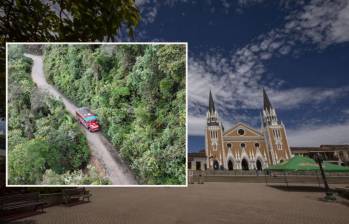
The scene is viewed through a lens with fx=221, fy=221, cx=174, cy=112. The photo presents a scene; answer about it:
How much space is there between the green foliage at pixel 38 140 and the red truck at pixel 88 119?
103 millimetres

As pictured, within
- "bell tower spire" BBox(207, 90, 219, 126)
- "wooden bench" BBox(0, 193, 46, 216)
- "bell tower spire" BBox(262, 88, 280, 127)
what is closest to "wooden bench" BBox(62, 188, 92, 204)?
"wooden bench" BBox(0, 193, 46, 216)

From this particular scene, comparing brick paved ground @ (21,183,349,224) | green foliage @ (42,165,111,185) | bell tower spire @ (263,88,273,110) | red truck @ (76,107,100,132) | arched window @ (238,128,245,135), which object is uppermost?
bell tower spire @ (263,88,273,110)

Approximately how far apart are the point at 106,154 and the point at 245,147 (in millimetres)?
57870

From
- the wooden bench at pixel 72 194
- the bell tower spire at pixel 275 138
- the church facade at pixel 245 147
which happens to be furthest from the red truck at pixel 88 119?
the bell tower spire at pixel 275 138

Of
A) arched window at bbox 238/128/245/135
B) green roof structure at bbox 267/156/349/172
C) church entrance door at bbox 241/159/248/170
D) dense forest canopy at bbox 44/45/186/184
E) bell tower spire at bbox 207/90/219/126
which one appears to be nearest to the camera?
dense forest canopy at bbox 44/45/186/184

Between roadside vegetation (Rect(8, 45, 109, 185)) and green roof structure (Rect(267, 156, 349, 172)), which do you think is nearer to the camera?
roadside vegetation (Rect(8, 45, 109, 185))

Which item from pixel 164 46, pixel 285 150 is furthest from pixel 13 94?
pixel 285 150

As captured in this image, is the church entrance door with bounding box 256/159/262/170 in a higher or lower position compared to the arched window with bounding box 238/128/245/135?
lower

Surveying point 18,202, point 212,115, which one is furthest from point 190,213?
point 212,115

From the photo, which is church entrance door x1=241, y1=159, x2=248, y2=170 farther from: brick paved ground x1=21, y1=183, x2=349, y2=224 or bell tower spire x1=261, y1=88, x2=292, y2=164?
brick paved ground x1=21, y1=183, x2=349, y2=224

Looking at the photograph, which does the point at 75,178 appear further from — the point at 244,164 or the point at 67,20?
the point at 244,164

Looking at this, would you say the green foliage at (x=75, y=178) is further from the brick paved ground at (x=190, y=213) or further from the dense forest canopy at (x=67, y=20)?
the brick paved ground at (x=190, y=213)

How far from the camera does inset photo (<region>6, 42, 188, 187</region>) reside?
8.18 feet

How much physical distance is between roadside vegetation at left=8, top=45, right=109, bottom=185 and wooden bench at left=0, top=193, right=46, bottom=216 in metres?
6.97
